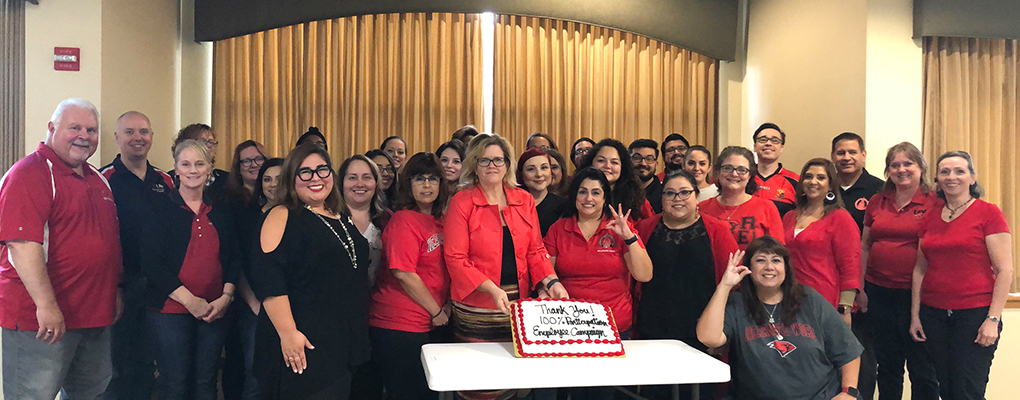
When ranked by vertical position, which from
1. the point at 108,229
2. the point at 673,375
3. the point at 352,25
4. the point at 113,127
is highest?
the point at 352,25

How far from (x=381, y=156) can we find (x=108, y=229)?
1446 millimetres

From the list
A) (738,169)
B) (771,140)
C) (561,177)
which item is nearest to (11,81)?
(561,177)

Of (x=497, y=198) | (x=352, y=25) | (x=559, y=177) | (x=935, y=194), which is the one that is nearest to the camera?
(x=497, y=198)

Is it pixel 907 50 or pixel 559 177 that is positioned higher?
pixel 907 50

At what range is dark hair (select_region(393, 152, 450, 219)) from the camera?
118 inches

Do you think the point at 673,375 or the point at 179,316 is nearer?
the point at 673,375

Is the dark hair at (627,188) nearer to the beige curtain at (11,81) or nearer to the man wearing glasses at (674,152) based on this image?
the man wearing glasses at (674,152)

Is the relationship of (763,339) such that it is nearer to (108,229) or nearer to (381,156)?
(381,156)

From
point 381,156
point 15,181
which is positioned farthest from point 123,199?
point 381,156

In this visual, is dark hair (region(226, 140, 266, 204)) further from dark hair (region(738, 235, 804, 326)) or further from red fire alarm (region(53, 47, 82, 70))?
dark hair (region(738, 235, 804, 326))

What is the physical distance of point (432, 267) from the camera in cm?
289

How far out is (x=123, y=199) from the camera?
3.19m

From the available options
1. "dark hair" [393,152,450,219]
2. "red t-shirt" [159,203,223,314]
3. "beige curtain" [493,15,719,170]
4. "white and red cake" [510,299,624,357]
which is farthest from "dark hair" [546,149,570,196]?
"red t-shirt" [159,203,223,314]

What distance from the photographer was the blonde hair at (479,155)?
2.88 m
